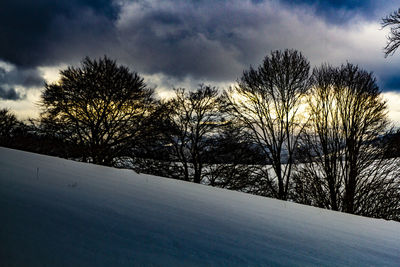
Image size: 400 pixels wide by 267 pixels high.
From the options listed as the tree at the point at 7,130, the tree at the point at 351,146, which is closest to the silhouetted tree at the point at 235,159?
the tree at the point at 351,146

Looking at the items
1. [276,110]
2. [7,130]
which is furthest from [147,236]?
[7,130]

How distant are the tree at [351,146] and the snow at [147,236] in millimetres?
12069

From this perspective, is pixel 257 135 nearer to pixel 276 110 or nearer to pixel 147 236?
pixel 276 110

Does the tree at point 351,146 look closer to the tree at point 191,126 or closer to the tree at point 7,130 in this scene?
the tree at point 191,126

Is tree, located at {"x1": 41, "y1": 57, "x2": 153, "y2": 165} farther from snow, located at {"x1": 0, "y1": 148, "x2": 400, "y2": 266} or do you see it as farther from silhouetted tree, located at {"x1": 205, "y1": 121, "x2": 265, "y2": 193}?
snow, located at {"x1": 0, "y1": 148, "x2": 400, "y2": 266}

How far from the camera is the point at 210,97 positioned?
20.6 metres

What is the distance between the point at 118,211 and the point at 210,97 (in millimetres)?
19333

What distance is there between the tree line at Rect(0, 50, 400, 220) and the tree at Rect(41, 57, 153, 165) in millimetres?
71

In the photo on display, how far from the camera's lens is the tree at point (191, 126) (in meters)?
19.0

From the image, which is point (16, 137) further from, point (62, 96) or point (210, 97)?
point (210, 97)

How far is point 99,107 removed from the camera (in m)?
16.9

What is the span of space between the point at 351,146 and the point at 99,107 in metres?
16.8

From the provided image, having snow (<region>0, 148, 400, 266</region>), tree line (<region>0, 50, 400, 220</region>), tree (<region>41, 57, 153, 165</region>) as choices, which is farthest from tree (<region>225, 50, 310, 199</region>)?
snow (<region>0, 148, 400, 266</region>)

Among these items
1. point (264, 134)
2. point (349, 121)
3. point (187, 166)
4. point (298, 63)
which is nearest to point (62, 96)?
point (187, 166)
